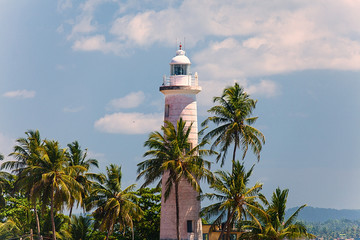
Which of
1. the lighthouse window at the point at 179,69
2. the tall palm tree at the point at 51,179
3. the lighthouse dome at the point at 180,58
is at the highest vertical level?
the lighthouse dome at the point at 180,58

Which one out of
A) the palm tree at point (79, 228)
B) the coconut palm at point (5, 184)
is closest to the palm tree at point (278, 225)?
the palm tree at point (79, 228)

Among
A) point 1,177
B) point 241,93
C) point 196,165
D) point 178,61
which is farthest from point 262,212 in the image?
point 1,177

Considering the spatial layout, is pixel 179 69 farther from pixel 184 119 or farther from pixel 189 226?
pixel 189 226

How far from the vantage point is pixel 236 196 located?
66.2m

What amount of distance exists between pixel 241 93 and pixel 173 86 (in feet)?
22.4

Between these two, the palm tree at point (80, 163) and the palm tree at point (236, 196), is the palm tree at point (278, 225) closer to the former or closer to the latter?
the palm tree at point (236, 196)

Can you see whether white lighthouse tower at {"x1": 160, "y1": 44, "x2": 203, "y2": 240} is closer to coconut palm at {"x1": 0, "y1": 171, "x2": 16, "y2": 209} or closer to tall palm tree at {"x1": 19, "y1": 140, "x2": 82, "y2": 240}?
tall palm tree at {"x1": 19, "y1": 140, "x2": 82, "y2": 240}

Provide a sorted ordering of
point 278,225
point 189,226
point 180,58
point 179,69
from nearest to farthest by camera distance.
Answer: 1. point 278,225
2. point 189,226
3. point 179,69
4. point 180,58

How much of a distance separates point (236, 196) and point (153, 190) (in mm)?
23337

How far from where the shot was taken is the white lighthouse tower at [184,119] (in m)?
71.8

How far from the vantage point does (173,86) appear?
240 ft

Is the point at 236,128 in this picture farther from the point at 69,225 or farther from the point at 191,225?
the point at 69,225

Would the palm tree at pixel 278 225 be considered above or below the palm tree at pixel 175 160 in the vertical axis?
below

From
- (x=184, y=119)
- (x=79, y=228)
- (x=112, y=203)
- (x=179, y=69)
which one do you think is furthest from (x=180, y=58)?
(x=79, y=228)
